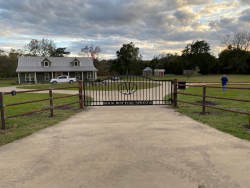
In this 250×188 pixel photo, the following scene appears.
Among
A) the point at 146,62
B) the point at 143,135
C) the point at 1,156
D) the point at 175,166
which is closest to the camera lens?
the point at 175,166

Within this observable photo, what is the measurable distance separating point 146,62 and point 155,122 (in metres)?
63.8

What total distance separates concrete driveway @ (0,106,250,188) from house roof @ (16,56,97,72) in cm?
3391

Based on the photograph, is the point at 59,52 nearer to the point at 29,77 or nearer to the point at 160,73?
the point at 29,77

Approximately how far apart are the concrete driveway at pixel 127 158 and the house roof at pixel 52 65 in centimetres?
3391

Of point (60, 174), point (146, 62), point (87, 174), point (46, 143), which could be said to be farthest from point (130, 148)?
point (146, 62)

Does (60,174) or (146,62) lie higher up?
(146,62)

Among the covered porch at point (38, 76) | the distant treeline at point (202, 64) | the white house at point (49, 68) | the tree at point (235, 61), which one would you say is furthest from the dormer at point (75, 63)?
the tree at point (235, 61)

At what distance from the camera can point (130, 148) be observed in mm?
3646

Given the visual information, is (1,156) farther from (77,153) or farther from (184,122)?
(184,122)

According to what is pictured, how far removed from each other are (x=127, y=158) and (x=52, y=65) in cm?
3784

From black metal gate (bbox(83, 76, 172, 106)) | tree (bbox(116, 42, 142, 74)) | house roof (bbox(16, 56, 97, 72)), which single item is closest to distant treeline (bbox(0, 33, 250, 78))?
tree (bbox(116, 42, 142, 74))

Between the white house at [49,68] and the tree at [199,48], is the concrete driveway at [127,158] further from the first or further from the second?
the tree at [199,48]

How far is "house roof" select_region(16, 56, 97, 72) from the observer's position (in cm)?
3516

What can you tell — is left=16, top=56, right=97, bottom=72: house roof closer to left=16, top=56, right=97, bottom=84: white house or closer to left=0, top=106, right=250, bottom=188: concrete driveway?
left=16, top=56, right=97, bottom=84: white house
